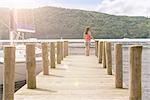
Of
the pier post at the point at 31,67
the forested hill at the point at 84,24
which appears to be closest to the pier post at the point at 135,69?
the pier post at the point at 31,67

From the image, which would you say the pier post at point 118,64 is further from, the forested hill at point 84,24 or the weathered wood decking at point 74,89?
the forested hill at point 84,24

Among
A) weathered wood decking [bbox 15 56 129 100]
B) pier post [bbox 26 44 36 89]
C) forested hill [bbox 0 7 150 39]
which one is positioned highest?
forested hill [bbox 0 7 150 39]

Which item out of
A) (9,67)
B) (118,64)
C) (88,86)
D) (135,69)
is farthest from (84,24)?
(9,67)

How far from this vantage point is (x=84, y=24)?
497 ft

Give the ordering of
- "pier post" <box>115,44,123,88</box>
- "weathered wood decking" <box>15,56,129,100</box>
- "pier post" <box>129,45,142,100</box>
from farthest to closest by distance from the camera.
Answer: "pier post" <box>115,44,123,88</box> < "weathered wood decking" <box>15,56,129,100</box> < "pier post" <box>129,45,142,100</box>

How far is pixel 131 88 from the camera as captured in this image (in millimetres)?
8398

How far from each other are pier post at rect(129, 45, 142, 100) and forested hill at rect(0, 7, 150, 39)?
107170 mm

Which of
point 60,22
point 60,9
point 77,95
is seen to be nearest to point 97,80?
point 77,95

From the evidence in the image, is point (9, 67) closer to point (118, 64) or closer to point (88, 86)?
point (118, 64)

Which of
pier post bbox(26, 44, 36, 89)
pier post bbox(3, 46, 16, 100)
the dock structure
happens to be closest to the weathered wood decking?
the dock structure

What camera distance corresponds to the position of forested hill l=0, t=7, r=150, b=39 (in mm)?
134125

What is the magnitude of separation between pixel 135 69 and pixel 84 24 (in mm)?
143562

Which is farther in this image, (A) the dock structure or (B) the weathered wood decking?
(B) the weathered wood decking

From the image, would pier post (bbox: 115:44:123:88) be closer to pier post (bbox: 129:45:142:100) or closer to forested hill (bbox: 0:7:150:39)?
pier post (bbox: 129:45:142:100)
